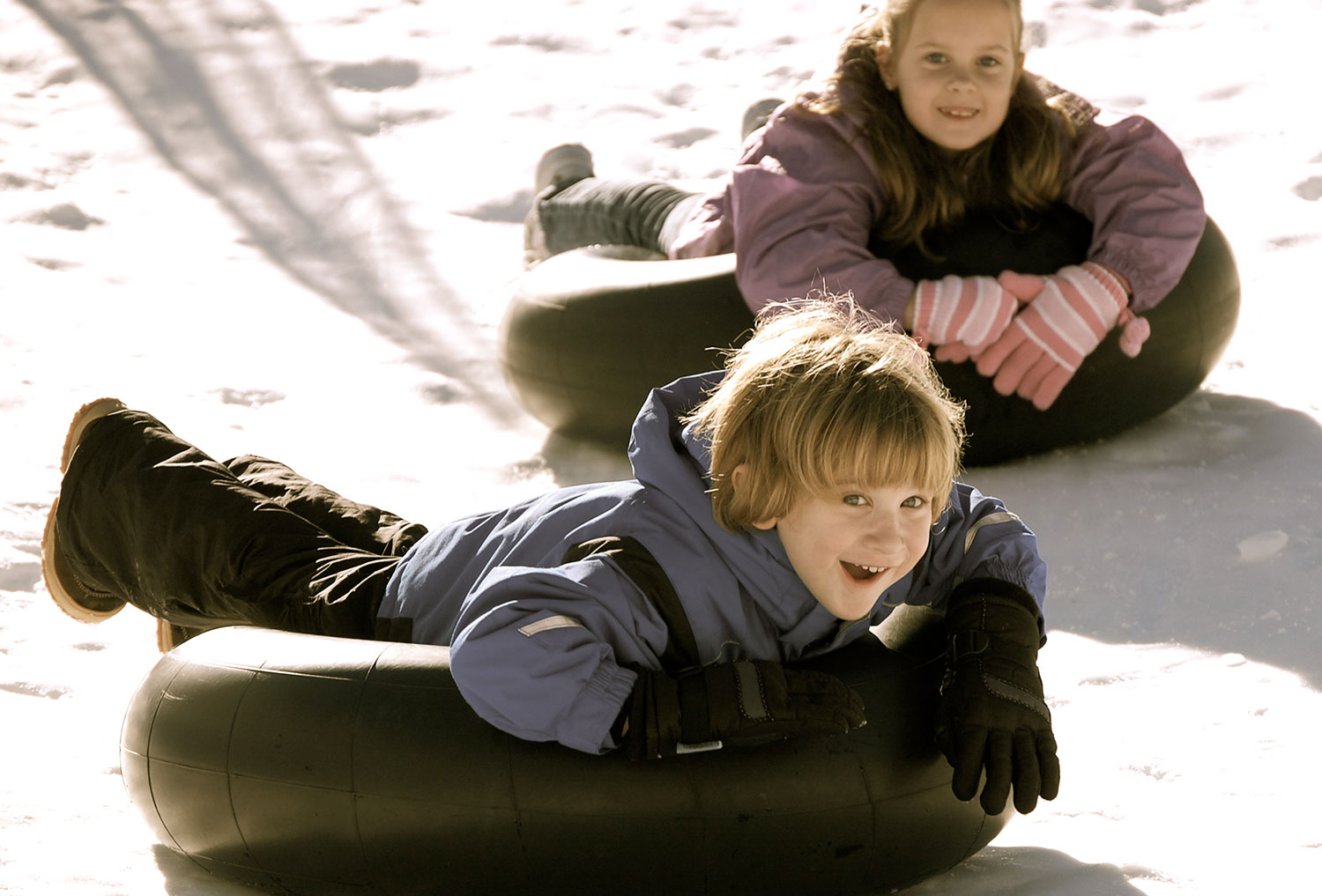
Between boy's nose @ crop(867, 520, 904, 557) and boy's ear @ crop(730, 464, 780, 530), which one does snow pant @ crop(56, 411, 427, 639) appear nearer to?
boy's ear @ crop(730, 464, 780, 530)

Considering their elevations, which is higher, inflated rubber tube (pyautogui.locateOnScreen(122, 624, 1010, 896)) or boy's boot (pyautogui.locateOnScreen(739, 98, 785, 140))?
inflated rubber tube (pyautogui.locateOnScreen(122, 624, 1010, 896))

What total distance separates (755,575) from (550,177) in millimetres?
3250

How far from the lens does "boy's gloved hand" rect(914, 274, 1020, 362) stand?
3572 millimetres

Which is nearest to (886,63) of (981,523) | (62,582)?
(981,523)

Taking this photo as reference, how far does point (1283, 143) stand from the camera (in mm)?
5566

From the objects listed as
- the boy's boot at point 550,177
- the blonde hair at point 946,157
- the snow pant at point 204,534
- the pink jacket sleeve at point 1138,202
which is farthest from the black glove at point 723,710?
the boy's boot at point 550,177

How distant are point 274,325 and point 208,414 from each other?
691 mm

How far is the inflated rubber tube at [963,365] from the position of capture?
3.69m

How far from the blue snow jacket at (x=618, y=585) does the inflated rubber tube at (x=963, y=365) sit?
4.40 ft

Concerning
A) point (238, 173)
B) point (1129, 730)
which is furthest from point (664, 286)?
point (238, 173)

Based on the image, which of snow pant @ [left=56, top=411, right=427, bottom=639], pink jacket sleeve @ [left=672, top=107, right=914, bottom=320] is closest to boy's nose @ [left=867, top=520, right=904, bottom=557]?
snow pant @ [left=56, top=411, right=427, bottom=639]

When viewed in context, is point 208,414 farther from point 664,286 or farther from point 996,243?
point 996,243

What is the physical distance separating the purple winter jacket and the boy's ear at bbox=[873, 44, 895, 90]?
140 mm

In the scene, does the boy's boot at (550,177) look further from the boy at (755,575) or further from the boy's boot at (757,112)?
the boy at (755,575)
